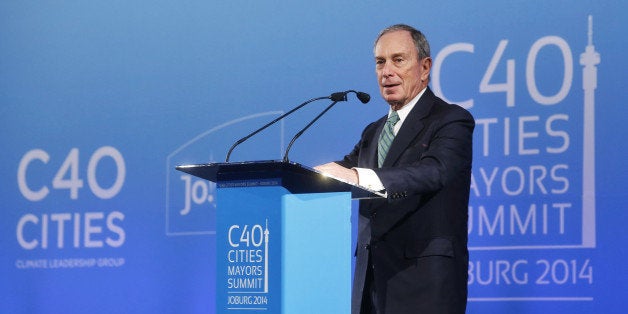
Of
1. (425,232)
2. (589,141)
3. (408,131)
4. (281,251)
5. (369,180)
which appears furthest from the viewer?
(589,141)

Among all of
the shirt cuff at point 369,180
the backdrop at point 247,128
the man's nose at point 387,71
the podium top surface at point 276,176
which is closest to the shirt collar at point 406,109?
the man's nose at point 387,71

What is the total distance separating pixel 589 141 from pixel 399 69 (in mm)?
1090

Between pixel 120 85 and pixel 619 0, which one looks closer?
pixel 619 0

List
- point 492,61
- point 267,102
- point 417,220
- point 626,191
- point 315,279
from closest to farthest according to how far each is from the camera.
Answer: point 315,279 → point 417,220 → point 626,191 → point 492,61 → point 267,102

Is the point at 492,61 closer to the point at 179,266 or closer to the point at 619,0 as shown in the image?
the point at 619,0

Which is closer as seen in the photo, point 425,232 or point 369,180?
point 369,180

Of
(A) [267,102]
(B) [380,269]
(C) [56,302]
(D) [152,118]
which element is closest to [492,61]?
(A) [267,102]

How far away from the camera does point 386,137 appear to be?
3.25 m

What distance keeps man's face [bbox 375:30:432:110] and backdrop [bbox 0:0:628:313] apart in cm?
94

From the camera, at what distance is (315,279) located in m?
2.46

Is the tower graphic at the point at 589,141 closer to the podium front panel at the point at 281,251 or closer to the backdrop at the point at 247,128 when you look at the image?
the backdrop at the point at 247,128

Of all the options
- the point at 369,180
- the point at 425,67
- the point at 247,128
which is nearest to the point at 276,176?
the point at 369,180

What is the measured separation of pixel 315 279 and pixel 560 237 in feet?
5.74

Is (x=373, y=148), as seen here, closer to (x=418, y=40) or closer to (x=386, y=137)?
(x=386, y=137)
